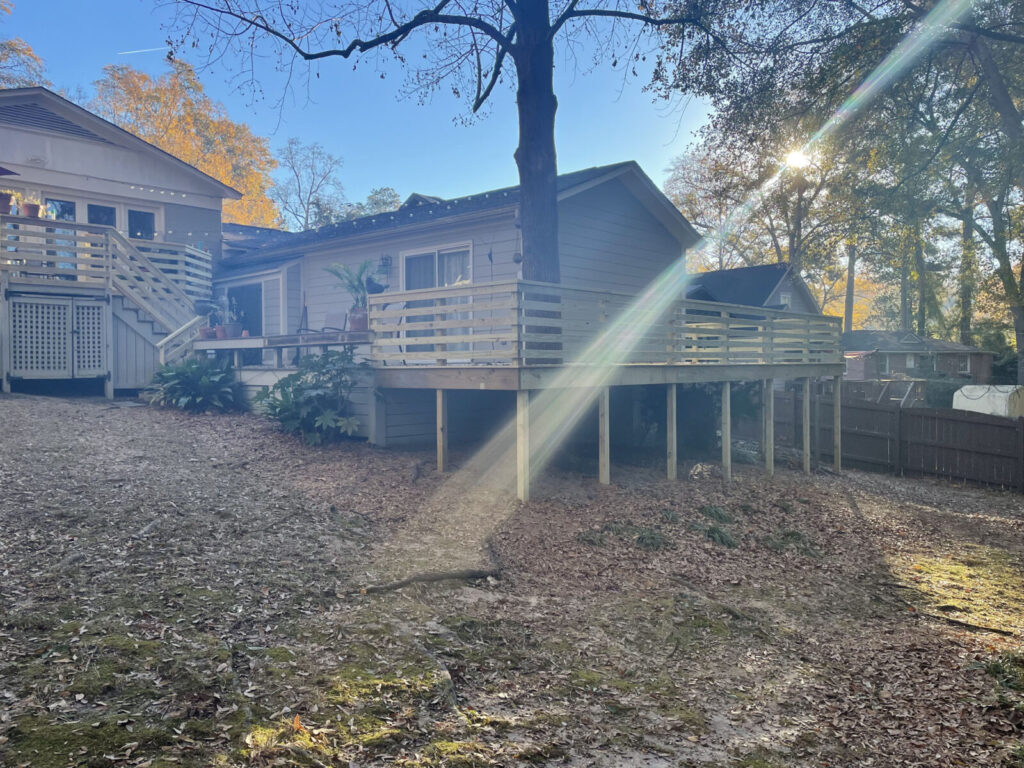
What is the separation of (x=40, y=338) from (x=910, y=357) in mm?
36136

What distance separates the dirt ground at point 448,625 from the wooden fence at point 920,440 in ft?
15.1

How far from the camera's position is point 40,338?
11695 millimetres

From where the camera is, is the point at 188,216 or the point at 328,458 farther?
the point at 188,216

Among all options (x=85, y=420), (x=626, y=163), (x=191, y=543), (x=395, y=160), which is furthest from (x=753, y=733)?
(x=395, y=160)

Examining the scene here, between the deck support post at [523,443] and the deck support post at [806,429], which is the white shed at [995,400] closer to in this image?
the deck support post at [806,429]

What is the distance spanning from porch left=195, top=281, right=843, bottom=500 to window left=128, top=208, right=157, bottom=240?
610 cm

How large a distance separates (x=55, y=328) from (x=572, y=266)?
949 centimetres

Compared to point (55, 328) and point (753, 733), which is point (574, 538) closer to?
point (753, 733)

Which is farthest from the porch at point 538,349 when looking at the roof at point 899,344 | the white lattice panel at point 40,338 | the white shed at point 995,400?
the roof at point 899,344

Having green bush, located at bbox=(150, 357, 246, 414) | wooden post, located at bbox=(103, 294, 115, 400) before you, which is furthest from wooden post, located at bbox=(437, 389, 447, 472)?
wooden post, located at bbox=(103, 294, 115, 400)

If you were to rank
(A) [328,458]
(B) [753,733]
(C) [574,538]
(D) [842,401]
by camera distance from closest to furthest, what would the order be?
(B) [753,733]
(C) [574,538]
(A) [328,458]
(D) [842,401]

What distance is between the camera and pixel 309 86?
10086 mm

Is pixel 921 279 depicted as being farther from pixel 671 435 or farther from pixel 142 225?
pixel 142 225

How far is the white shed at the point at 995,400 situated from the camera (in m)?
17.9
